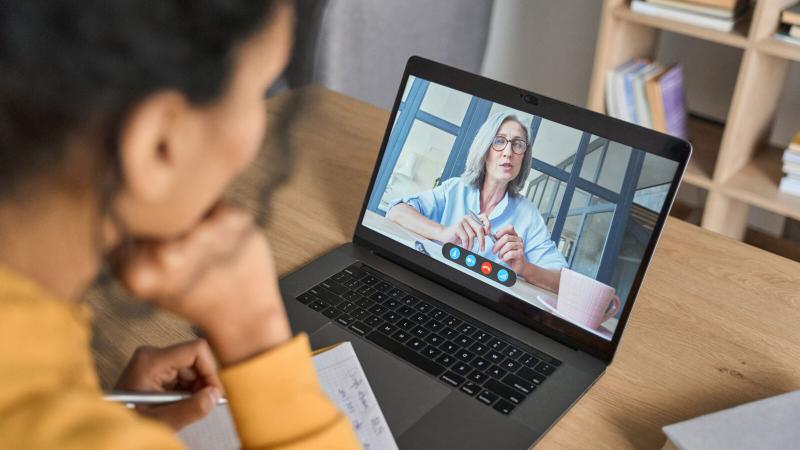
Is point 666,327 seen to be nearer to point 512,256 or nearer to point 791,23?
point 512,256

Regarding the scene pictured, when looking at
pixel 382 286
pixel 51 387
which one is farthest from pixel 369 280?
pixel 51 387

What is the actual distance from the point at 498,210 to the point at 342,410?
319 millimetres

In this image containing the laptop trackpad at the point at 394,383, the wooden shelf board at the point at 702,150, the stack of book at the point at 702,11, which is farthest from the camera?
the wooden shelf board at the point at 702,150

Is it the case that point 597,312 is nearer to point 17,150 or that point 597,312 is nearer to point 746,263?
point 746,263

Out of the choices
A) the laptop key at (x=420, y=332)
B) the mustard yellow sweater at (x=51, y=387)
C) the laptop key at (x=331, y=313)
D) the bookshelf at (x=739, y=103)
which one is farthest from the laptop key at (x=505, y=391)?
the bookshelf at (x=739, y=103)

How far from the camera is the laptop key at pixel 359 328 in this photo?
0.89 meters

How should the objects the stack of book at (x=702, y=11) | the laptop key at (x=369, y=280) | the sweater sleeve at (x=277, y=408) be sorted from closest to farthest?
1. the sweater sleeve at (x=277, y=408)
2. the laptop key at (x=369, y=280)
3. the stack of book at (x=702, y=11)

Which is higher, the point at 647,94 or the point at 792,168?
the point at 647,94

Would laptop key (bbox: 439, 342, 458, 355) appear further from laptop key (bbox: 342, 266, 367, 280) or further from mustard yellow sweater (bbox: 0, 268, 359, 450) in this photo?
mustard yellow sweater (bbox: 0, 268, 359, 450)

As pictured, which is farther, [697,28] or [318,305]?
[697,28]

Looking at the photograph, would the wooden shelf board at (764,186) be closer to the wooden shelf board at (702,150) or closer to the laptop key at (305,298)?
the wooden shelf board at (702,150)

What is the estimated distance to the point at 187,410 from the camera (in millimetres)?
697

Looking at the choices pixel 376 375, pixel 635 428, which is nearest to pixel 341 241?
pixel 376 375

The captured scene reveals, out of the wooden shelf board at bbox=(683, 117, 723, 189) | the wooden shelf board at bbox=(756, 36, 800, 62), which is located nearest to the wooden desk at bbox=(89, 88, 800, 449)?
the wooden shelf board at bbox=(756, 36, 800, 62)
